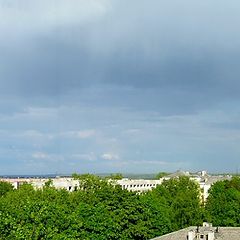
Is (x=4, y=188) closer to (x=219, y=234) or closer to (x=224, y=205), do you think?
(x=224, y=205)

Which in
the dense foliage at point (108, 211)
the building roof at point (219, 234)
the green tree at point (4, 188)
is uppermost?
the green tree at point (4, 188)

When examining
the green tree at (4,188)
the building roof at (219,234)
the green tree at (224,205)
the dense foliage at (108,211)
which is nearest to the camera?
the dense foliage at (108,211)

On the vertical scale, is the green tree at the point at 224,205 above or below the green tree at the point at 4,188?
below

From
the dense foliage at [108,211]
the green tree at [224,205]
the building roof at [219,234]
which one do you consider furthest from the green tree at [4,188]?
the building roof at [219,234]

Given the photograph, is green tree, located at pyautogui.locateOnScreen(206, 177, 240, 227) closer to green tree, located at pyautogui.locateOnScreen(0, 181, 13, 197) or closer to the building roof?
the building roof

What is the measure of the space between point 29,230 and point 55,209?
20.2ft

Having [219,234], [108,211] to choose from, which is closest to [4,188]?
[108,211]

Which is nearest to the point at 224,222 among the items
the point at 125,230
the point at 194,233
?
the point at 125,230

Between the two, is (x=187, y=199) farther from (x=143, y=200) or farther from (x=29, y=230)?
(x=29, y=230)

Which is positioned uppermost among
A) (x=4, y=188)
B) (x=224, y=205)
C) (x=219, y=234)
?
(x=4, y=188)

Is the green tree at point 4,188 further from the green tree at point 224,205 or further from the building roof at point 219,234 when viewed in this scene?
the building roof at point 219,234

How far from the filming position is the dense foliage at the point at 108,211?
57.0 m

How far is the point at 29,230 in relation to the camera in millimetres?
54281

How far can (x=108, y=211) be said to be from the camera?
252 feet
